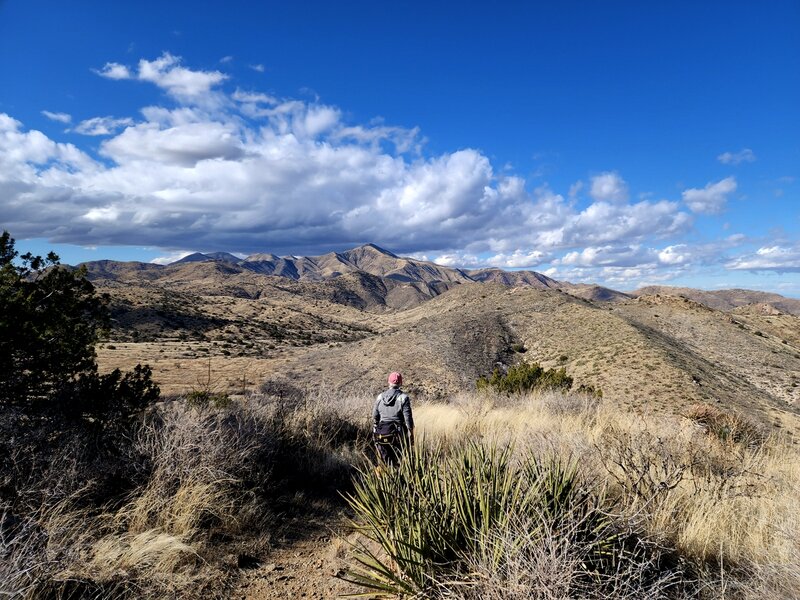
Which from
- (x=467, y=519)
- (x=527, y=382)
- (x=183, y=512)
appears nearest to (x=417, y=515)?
(x=467, y=519)

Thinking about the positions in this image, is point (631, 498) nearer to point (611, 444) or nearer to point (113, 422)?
point (611, 444)

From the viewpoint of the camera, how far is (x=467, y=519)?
3398mm

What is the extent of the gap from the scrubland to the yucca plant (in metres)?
0.02

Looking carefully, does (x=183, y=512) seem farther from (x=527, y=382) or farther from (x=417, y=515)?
(x=527, y=382)

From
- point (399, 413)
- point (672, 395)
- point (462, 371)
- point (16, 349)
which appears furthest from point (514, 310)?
point (16, 349)

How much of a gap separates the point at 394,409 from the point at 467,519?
3.46m

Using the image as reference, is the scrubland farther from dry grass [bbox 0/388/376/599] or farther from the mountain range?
the mountain range

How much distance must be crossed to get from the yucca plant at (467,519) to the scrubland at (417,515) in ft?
0.06

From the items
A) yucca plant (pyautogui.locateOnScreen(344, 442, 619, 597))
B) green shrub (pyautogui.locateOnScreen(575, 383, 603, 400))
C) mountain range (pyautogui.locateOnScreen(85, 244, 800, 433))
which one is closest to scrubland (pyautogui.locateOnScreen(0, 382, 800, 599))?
yucca plant (pyautogui.locateOnScreen(344, 442, 619, 597))

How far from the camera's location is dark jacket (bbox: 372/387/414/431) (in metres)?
6.73

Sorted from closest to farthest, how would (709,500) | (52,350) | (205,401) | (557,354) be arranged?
(709,500), (52,350), (205,401), (557,354)

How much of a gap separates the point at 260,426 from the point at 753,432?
997 centimetres

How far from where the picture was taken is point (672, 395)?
63.4 ft

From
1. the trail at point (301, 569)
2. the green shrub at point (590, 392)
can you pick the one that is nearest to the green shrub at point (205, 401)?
the trail at point (301, 569)
